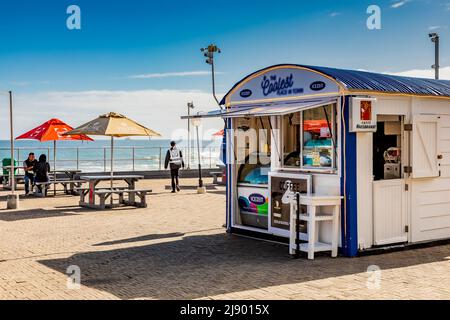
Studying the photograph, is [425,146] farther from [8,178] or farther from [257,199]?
[8,178]

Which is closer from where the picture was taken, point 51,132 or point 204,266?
point 204,266

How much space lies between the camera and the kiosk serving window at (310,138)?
32.2 feet

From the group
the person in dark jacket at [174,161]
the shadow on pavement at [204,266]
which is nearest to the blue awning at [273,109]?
the shadow on pavement at [204,266]

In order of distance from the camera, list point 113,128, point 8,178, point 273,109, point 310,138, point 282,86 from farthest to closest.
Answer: point 8,178 → point 113,128 → point 282,86 → point 310,138 → point 273,109

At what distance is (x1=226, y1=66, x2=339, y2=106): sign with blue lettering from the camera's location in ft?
32.2

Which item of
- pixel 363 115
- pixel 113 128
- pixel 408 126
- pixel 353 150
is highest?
pixel 113 128

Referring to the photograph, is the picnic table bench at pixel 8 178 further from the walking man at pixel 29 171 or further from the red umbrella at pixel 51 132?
the red umbrella at pixel 51 132

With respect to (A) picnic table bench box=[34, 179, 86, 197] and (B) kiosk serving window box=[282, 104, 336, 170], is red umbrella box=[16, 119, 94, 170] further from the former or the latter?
(B) kiosk serving window box=[282, 104, 336, 170]

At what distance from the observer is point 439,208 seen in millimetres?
10773

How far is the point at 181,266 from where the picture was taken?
8758 millimetres

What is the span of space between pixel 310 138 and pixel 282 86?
43.9 inches

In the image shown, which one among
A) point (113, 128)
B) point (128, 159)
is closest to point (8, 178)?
point (128, 159)

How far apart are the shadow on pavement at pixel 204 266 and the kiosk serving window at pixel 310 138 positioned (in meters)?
1.53

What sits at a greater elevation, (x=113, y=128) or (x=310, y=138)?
(x=113, y=128)
